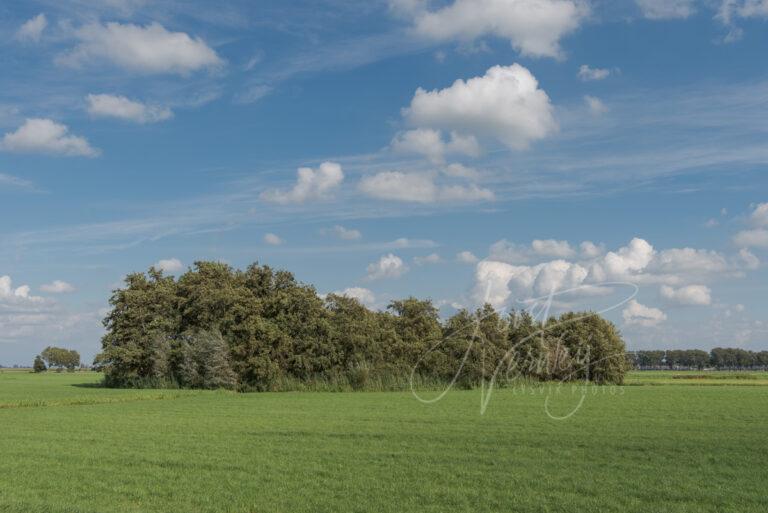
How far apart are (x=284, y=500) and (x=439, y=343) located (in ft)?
231

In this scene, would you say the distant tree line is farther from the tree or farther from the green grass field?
the green grass field

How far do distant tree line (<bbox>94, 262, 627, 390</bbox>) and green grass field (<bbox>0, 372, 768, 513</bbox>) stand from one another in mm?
38153

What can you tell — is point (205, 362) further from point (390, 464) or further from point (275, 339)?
point (390, 464)

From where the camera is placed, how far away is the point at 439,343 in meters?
86.7

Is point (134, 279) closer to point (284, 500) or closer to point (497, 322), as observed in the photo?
Answer: point (497, 322)

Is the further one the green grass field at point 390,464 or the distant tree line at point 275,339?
the distant tree line at point 275,339

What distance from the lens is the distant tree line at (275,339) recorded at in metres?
78.2

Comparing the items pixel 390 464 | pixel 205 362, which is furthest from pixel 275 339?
pixel 390 464

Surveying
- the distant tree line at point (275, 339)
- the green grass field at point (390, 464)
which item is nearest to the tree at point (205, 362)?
the distant tree line at point (275, 339)

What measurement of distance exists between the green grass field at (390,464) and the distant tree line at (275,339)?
38153mm

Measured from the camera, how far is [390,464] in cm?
2216

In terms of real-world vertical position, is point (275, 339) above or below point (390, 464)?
above

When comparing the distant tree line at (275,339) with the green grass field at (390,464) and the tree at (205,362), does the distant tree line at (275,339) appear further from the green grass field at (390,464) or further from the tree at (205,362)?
the green grass field at (390,464)

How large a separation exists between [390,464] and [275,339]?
57.4 metres
